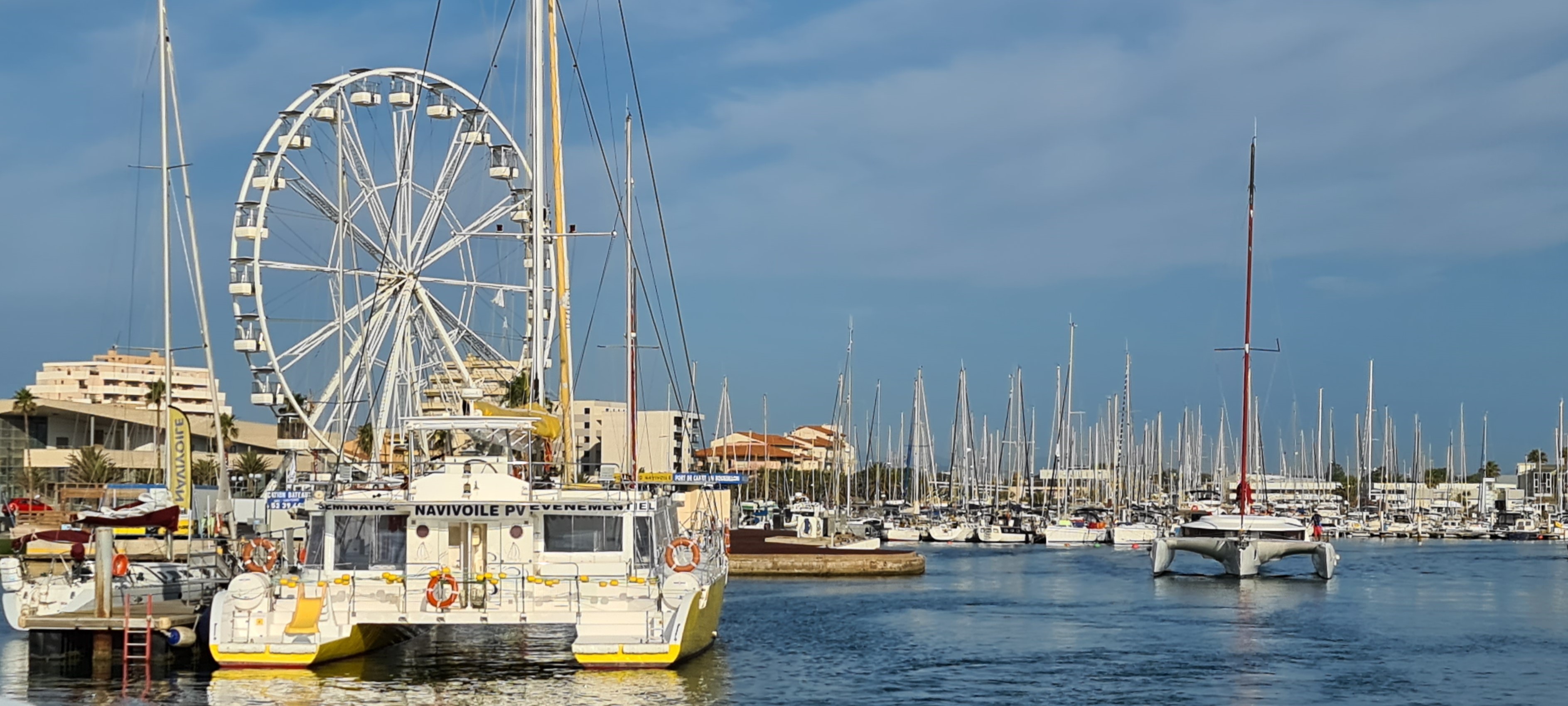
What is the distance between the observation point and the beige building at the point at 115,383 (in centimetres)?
18762

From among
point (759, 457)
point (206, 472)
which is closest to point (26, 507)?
point (206, 472)

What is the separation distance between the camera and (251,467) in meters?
109

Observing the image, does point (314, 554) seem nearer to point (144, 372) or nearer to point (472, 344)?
point (472, 344)

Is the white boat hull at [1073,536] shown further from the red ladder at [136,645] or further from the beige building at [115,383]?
the beige building at [115,383]

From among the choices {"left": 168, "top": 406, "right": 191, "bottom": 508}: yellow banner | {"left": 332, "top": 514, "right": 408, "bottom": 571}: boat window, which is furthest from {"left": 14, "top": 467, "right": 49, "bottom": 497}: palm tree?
{"left": 332, "top": 514, "right": 408, "bottom": 571}: boat window

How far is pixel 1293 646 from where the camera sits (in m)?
38.3

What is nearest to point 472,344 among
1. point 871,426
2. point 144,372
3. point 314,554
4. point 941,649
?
point 941,649

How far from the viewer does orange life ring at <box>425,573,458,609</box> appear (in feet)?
85.8

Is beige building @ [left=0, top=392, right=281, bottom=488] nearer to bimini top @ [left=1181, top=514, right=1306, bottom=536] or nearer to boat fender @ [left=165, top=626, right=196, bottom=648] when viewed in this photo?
bimini top @ [left=1181, top=514, right=1306, bottom=536]

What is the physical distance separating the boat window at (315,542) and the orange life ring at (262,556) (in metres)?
0.59

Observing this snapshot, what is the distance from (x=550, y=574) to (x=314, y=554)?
409 cm

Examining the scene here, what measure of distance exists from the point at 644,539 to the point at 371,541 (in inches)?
183

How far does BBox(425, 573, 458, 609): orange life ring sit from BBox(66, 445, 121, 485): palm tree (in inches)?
3102

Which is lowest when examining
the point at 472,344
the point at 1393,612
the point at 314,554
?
the point at 1393,612
